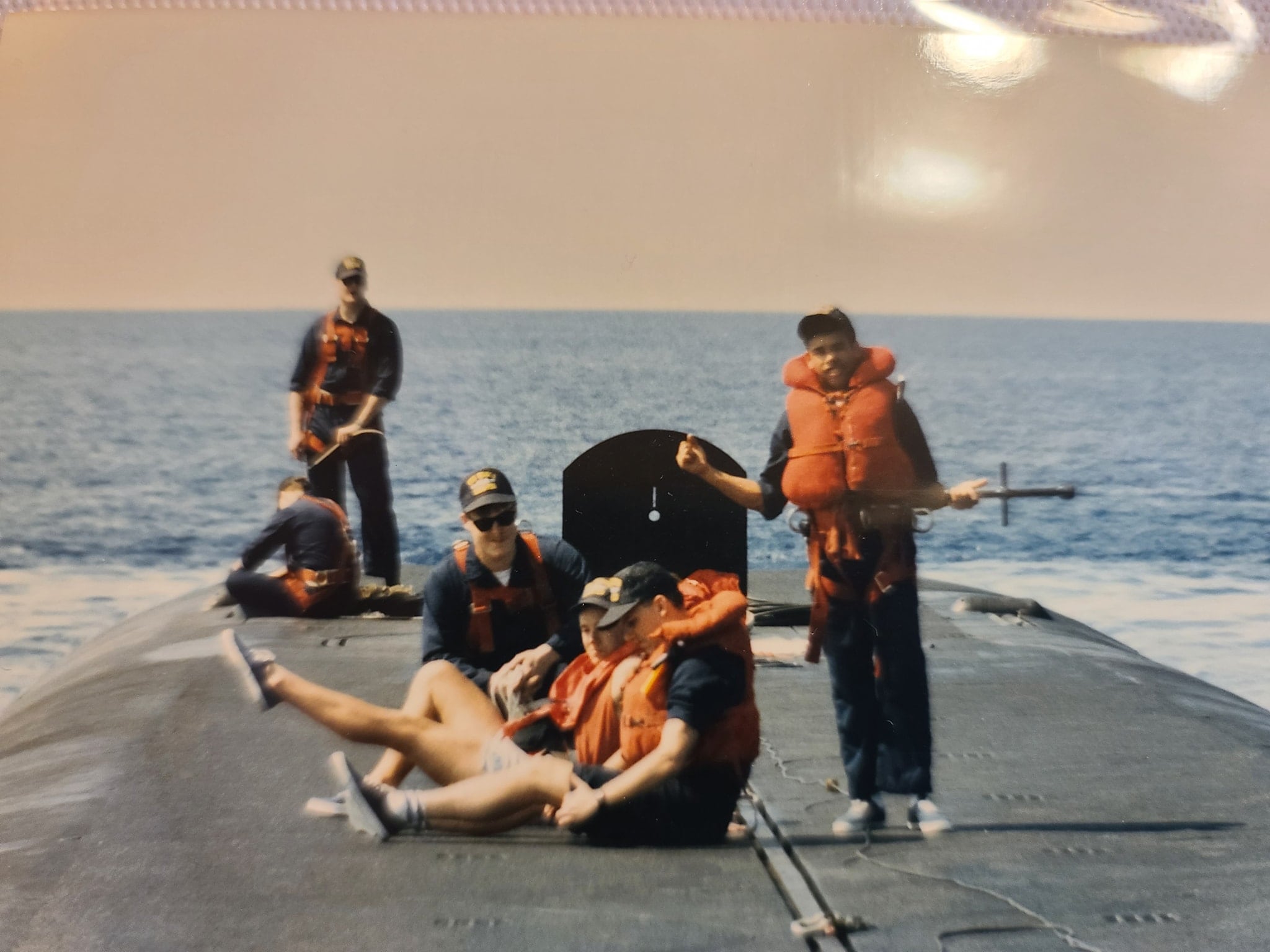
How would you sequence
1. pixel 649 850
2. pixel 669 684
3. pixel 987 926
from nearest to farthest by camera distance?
pixel 987 926
pixel 649 850
pixel 669 684

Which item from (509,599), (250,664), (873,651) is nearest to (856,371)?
(873,651)

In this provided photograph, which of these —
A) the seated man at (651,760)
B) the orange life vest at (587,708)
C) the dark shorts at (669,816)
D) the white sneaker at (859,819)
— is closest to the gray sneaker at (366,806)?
the seated man at (651,760)

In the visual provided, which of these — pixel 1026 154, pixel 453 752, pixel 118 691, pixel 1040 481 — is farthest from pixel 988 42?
pixel 118 691

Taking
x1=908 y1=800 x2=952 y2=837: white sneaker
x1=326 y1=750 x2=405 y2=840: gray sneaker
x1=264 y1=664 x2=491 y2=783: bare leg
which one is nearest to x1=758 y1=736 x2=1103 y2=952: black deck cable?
x1=908 y1=800 x2=952 y2=837: white sneaker

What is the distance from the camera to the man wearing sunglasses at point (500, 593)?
314 cm

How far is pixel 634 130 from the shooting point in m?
3.30

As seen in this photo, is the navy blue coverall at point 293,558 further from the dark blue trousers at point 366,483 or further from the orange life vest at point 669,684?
the orange life vest at point 669,684

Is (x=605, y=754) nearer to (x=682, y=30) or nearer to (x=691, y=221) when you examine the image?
(x=691, y=221)

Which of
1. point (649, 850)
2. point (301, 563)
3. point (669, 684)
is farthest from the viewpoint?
point (301, 563)

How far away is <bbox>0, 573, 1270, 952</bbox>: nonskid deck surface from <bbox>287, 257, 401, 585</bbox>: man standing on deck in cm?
35

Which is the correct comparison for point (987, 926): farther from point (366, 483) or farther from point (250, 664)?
point (250, 664)

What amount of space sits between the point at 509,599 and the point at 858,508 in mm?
967

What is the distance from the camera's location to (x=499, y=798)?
3.00 meters

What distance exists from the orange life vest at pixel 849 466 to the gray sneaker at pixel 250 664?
151cm
